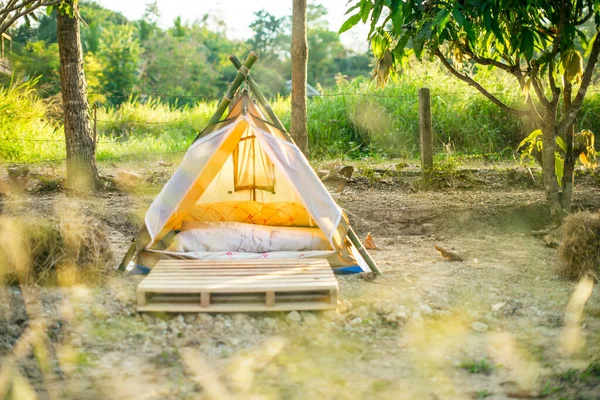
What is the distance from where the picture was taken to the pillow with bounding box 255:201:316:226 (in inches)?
238

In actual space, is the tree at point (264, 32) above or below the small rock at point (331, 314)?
above

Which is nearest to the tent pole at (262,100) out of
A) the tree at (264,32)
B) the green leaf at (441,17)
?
the green leaf at (441,17)

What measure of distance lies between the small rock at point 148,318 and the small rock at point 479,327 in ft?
6.02

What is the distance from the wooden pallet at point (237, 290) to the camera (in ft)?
13.0

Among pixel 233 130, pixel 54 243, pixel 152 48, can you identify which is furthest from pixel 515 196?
pixel 152 48

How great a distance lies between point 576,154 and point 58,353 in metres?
4.90

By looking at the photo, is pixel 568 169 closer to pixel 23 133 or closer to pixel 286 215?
pixel 286 215

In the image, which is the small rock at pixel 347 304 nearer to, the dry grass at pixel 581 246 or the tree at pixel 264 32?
the dry grass at pixel 581 246

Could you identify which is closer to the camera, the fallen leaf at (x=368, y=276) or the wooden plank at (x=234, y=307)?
the wooden plank at (x=234, y=307)

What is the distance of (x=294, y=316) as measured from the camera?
3.96 m

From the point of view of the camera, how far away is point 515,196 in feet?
24.3

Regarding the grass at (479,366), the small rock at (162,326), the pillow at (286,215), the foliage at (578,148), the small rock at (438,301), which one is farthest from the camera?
the foliage at (578,148)

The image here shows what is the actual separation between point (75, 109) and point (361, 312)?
4.93 m

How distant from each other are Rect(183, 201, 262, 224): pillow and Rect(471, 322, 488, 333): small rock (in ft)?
8.71
